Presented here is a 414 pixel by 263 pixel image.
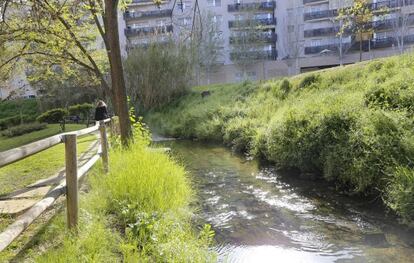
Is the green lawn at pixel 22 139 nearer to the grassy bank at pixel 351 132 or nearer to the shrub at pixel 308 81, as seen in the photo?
the grassy bank at pixel 351 132

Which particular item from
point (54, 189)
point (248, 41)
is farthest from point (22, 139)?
point (248, 41)

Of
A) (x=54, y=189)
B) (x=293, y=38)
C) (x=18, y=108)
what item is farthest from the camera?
(x=293, y=38)

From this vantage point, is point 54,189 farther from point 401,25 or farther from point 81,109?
point 401,25

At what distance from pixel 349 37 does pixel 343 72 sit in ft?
97.8

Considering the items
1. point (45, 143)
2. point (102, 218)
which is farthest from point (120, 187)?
point (45, 143)

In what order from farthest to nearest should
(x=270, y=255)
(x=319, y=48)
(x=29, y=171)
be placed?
(x=319, y=48)
(x=29, y=171)
(x=270, y=255)

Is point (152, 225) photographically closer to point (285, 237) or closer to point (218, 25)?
point (285, 237)

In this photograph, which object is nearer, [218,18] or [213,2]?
[218,18]

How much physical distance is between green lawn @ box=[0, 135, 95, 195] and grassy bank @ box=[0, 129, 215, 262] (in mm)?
1255

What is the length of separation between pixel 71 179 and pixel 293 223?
4022 millimetres

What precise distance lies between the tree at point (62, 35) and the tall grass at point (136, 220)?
252 cm

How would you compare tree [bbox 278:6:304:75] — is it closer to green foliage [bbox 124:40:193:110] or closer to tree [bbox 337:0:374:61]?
tree [bbox 337:0:374:61]

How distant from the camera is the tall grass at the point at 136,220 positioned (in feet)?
12.5

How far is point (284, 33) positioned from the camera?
147ft
